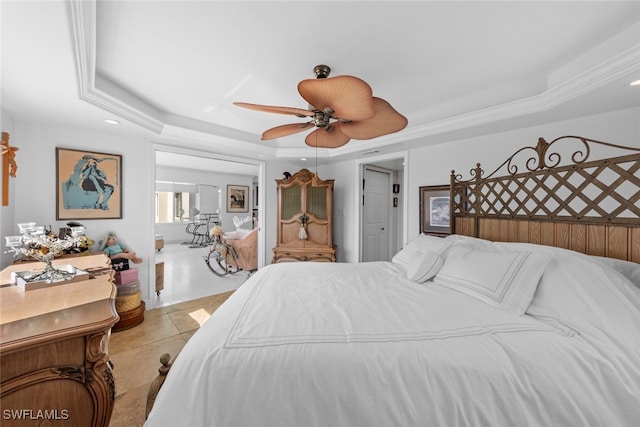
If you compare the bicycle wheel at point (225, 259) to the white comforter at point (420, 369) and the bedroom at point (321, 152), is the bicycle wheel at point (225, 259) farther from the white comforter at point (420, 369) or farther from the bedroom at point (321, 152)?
the white comforter at point (420, 369)

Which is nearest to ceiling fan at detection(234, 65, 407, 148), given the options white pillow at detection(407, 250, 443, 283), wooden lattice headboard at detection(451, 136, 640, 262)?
white pillow at detection(407, 250, 443, 283)

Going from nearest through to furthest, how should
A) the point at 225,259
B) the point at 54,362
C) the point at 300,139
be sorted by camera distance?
the point at 54,362 < the point at 300,139 < the point at 225,259

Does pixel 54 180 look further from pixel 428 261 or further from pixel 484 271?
pixel 484 271

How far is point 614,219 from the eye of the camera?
1.48 meters

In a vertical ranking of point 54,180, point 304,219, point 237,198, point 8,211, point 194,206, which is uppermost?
point 237,198

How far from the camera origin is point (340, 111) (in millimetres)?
1536

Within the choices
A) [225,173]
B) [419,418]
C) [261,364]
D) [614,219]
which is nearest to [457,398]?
[419,418]

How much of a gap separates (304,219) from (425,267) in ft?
8.28

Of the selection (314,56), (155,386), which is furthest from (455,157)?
(155,386)

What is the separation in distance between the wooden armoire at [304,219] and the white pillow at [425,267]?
2206 millimetres

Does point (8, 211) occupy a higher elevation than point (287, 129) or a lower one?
lower

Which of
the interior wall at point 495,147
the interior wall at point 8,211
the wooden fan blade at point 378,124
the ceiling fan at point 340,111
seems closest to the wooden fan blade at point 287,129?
the ceiling fan at point 340,111

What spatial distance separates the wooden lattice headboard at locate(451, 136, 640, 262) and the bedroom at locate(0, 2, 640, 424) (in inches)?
9.7

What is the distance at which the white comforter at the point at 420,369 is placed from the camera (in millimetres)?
828
